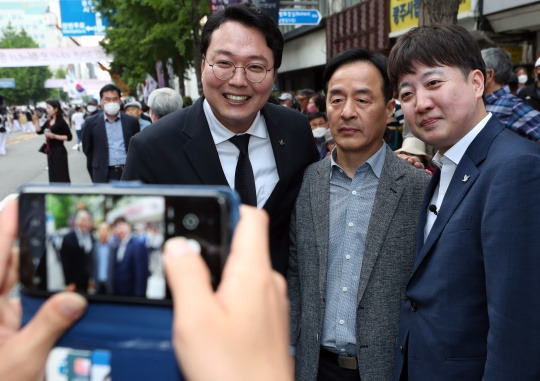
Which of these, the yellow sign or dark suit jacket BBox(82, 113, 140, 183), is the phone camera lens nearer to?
dark suit jacket BBox(82, 113, 140, 183)

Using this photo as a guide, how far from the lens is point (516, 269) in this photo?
1.56m

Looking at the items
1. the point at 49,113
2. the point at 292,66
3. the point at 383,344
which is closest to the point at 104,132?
the point at 49,113

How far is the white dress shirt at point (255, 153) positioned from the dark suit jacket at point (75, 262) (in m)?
1.39

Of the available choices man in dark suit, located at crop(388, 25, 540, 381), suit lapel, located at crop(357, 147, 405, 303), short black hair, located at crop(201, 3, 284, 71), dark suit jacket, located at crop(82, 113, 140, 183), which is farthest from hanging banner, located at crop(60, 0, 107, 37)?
man in dark suit, located at crop(388, 25, 540, 381)

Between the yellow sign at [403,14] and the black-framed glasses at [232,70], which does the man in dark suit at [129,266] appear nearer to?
the black-framed glasses at [232,70]

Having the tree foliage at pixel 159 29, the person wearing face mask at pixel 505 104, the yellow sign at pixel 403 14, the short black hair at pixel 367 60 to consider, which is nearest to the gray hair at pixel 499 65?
the person wearing face mask at pixel 505 104

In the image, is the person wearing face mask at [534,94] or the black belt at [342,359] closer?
the black belt at [342,359]

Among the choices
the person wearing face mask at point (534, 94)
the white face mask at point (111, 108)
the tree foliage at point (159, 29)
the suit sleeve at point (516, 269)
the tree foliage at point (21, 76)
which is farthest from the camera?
the tree foliage at point (21, 76)

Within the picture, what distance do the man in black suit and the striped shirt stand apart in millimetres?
2136

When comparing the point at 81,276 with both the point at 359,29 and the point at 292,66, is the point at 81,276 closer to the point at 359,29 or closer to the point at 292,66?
the point at 359,29

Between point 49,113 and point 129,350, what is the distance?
405 inches

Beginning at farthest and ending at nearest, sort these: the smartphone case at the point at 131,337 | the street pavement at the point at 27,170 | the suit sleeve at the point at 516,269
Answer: the street pavement at the point at 27,170
the suit sleeve at the point at 516,269
the smartphone case at the point at 131,337

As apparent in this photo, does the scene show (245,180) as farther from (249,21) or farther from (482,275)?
(482,275)

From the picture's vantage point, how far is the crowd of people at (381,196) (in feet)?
5.20
